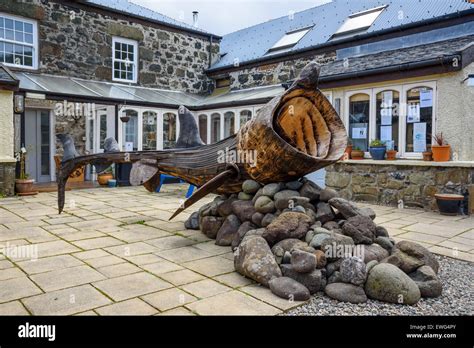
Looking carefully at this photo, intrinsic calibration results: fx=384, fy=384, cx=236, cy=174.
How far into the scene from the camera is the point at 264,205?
4.50 meters

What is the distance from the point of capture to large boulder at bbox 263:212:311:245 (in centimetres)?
392

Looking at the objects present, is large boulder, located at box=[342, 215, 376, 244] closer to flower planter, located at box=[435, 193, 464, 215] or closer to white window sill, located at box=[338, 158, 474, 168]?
flower planter, located at box=[435, 193, 464, 215]

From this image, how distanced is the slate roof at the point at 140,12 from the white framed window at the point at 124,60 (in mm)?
1023

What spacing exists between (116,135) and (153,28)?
5038 mm

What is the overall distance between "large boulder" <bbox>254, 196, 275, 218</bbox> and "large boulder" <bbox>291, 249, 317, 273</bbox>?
1.06 meters

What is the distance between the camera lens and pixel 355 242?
12.9 feet

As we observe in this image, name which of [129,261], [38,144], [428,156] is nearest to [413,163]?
[428,156]

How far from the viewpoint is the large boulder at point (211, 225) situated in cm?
516

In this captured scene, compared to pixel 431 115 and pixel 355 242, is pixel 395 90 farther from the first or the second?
pixel 355 242

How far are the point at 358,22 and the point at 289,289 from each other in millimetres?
10541

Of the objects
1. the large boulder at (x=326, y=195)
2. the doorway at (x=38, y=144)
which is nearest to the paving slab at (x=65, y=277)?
the large boulder at (x=326, y=195)

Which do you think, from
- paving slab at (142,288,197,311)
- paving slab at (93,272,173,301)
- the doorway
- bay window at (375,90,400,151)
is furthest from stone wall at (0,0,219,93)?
paving slab at (142,288,197,311)

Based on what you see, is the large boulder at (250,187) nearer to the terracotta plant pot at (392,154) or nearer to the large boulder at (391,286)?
the large boulder at (391,286)

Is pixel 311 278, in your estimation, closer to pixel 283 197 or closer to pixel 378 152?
pixel 283 197
